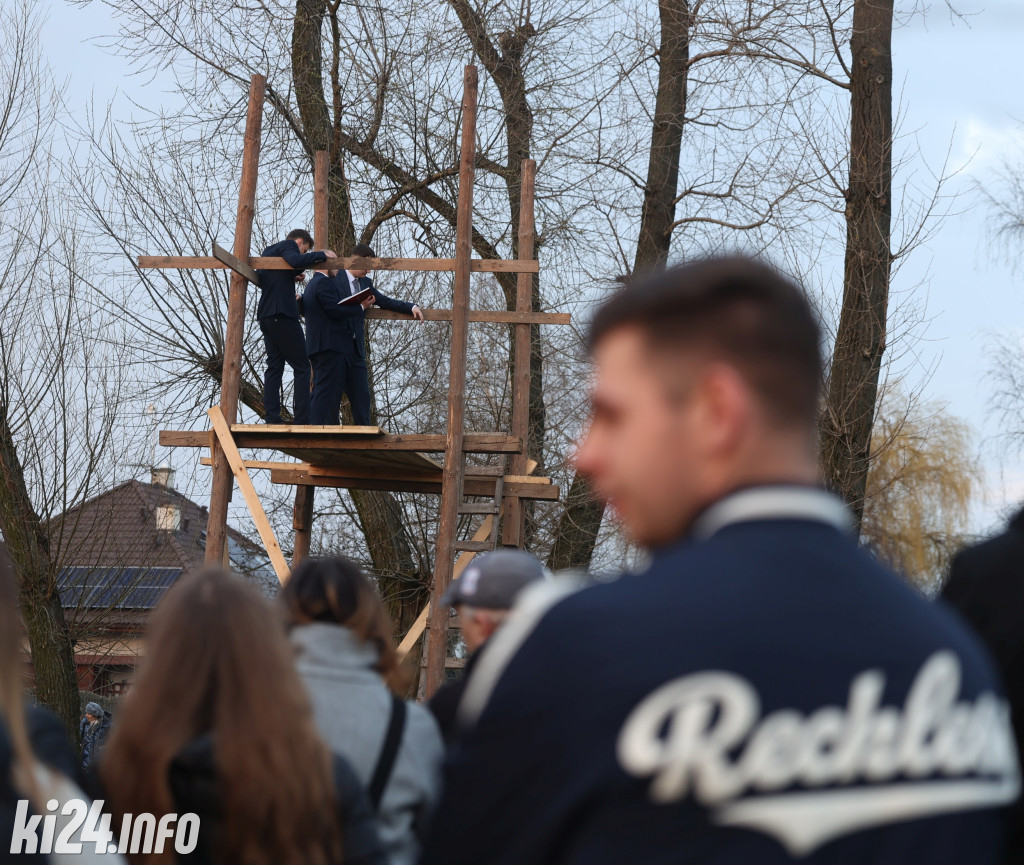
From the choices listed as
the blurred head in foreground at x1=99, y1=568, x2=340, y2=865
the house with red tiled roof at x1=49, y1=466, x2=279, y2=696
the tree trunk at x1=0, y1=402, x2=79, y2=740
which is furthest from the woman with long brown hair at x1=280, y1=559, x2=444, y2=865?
the house with red tiled roof at x1=49, y1=466, x2=279, y2=696

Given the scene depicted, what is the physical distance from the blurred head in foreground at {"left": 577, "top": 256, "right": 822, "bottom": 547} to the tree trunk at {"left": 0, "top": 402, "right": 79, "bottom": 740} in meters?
14.6

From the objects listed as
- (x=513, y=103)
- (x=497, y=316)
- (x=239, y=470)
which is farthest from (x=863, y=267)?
(x=513, y=103)

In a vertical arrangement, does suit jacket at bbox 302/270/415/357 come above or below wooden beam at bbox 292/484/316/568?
above

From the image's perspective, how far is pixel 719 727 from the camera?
→ 103cm

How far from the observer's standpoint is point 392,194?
18.1 meters

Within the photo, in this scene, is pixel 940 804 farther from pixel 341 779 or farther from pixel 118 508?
pixel 118 508

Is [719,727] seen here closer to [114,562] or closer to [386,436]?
[386,436]

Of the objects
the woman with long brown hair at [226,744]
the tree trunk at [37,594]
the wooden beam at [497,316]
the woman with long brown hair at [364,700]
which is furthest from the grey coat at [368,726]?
the tree trunk at [37,594]

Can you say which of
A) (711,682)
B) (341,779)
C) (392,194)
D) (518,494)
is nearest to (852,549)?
(711,682)

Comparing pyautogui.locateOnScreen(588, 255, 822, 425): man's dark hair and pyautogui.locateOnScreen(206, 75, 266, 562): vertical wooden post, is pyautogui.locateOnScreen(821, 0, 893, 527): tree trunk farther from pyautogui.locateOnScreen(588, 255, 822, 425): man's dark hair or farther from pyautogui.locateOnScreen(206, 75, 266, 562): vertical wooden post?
pyautogui.locateOnScreen(588, 255, 822, 425): man's dark hair

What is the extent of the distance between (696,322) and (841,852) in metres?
0.52

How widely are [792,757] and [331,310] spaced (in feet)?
32.3

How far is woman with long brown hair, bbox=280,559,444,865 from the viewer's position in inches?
114

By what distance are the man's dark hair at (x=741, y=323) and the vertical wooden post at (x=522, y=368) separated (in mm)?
10998
